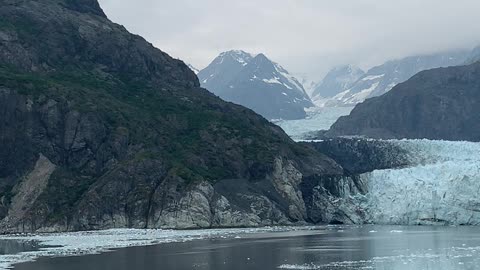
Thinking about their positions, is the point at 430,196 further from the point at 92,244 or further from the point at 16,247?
the point at 16,247

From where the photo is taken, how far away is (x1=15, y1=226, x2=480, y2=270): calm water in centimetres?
7338

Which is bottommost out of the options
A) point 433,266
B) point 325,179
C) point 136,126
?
point 433,266

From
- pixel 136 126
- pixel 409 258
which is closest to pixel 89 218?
pixel 136 126

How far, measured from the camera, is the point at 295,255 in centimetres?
8400

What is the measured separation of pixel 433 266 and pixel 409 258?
7778 mm

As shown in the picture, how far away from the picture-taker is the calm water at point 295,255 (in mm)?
73375

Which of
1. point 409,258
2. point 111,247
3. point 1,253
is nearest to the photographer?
point 409,258

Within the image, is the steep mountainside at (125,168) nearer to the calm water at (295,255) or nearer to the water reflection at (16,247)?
the water reflection at (16,247)

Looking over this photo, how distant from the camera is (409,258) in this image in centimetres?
7775

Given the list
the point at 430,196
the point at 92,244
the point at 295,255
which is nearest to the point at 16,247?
the point at 92,244

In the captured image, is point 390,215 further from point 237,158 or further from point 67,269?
point 67,269

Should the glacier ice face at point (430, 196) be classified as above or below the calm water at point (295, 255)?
above

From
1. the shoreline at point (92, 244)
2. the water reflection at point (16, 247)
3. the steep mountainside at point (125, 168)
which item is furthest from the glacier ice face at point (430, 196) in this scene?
the water reflection at point (16, 247)

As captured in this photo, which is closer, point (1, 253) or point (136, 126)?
point (1, 253)
